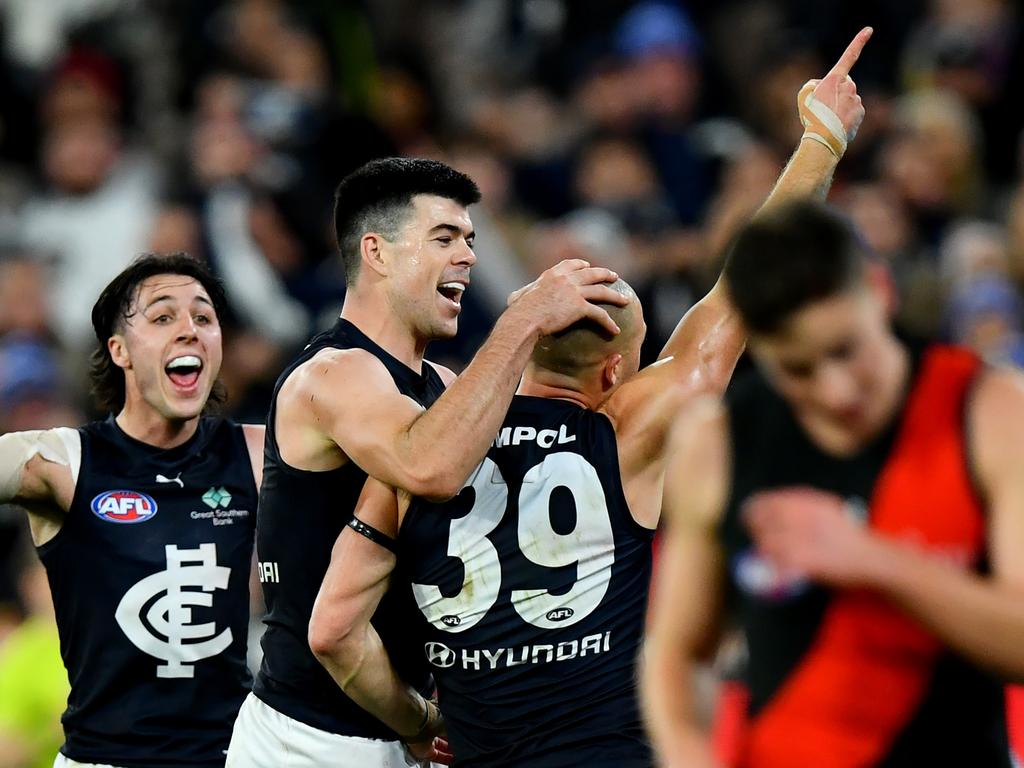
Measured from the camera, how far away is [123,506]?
5.46 metres

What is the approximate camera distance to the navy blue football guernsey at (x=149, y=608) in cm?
532

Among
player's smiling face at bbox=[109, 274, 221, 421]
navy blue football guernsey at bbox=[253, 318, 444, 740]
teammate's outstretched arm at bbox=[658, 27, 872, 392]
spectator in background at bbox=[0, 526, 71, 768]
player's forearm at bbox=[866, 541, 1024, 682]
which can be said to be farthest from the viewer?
spectator in background at bbox=[0, 526, 71, 768]

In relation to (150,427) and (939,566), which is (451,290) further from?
(939,566)

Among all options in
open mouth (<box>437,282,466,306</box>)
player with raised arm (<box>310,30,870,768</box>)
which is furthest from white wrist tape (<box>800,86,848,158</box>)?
open mouth (<box>437,282,466,306</box>)

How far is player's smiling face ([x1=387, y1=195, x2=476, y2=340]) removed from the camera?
5082 millimetres

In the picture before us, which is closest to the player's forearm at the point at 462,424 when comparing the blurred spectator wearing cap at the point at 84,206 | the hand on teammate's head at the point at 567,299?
the hand on teammate's head at the point at 567,299

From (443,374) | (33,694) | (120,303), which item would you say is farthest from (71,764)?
(33,694)

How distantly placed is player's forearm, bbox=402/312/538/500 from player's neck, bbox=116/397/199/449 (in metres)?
1.40

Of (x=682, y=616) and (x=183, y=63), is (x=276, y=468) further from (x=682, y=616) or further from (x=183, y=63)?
(x=183, y=63)

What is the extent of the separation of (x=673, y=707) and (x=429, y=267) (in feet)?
6.52

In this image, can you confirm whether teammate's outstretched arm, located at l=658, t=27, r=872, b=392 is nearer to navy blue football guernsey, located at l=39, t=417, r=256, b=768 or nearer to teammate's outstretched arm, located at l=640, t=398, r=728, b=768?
teammate's outstretched arm, located at l=640, t=398, r=728, b=768

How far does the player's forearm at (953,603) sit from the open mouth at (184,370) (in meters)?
3.14

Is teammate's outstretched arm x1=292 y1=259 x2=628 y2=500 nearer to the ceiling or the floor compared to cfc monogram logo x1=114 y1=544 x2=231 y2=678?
nearer to the ceiling

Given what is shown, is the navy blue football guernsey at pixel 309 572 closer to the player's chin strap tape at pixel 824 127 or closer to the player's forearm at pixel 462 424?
the player's forearm at pixel 462 424
